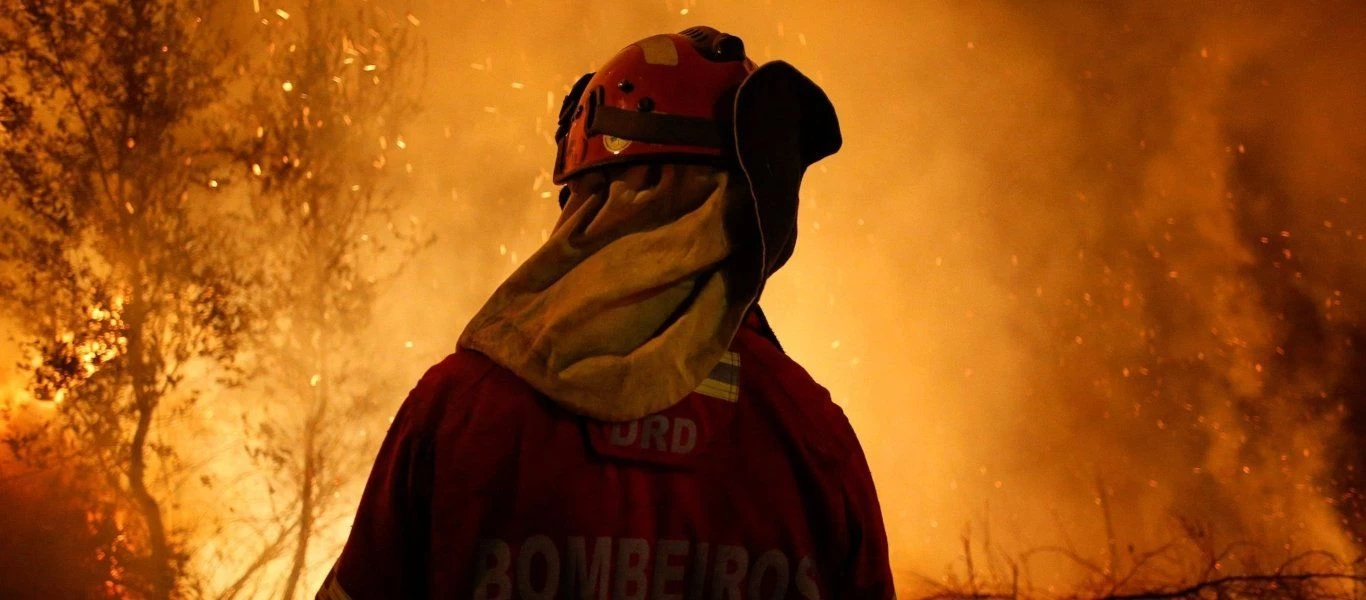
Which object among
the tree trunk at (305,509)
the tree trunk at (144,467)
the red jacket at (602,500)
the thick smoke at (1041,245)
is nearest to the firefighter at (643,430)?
the red jacket at (602,500)

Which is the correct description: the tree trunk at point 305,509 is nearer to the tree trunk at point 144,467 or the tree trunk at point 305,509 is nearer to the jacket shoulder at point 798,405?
the tree trunk at point 144,467

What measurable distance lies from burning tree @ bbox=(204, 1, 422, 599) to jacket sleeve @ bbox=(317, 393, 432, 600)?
3.44 meters

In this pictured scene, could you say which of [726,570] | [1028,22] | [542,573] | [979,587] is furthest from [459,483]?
[1028,22]

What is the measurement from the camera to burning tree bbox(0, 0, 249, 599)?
146 inches

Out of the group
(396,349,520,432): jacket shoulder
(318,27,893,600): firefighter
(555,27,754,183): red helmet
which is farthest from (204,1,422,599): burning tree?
(396,349,520,432): jacket shoulder

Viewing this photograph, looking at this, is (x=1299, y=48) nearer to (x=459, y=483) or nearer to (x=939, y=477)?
(x=939, y=477)

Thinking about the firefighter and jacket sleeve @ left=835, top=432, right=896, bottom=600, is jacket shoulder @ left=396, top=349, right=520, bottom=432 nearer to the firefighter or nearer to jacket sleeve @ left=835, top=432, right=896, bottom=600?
the firefighter

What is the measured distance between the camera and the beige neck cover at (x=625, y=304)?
1035 millimetres

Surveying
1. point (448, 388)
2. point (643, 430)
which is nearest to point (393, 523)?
point (448, 388)

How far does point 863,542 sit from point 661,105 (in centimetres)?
A: 70

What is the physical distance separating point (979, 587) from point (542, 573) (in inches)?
131

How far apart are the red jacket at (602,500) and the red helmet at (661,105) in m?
0.34

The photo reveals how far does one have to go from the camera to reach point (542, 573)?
1.03 meters

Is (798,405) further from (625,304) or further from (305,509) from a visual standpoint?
(305,509)
